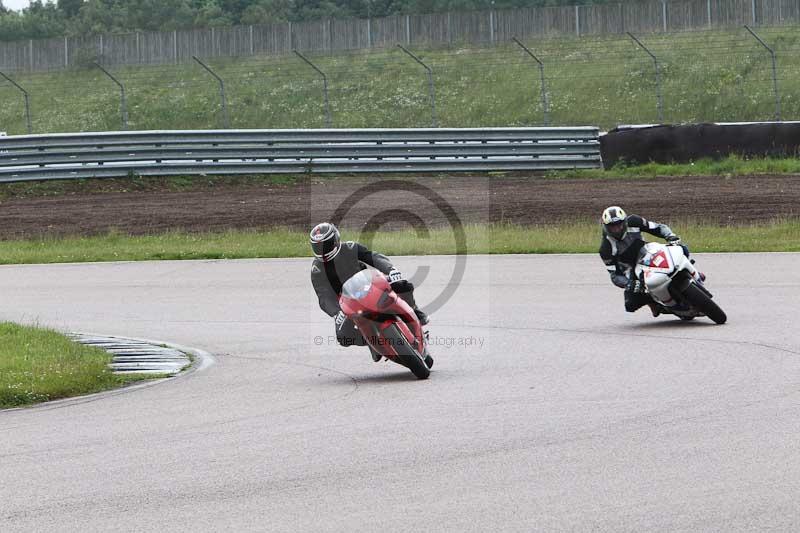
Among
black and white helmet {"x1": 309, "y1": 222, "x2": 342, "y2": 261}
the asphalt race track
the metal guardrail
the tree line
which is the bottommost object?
the asphalt race track

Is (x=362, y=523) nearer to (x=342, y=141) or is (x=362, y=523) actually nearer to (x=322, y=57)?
(x=342, y=141)

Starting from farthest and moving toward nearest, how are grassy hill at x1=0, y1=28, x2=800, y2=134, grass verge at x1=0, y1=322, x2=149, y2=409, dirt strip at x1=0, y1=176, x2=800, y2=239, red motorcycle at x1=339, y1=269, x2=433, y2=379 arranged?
grassy hill at x1=0, y1=28, x2=800, y2=134, dirt strip at x1=0, y1=176, x2=800, y2=239, red motorcycle at x1=339, y1=269, x2=433, y2=379, grass verge at x1=0, y1=322, x2=149, y2=409

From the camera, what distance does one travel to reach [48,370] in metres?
10.8

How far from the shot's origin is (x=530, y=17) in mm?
44906

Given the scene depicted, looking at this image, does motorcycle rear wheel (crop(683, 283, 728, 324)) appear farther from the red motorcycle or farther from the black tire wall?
the black tire wall

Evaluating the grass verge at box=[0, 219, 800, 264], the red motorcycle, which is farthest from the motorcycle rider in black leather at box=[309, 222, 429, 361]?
the grass verge at box=[0, 219, 800, 264]

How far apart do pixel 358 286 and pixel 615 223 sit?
13.4 ft

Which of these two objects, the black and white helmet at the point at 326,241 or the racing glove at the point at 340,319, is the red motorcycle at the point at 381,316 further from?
the black and white helmet at the point at 326,241

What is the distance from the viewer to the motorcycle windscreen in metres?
10.6

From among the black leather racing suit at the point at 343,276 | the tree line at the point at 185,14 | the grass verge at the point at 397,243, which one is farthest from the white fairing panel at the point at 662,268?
the tree line at the point at 185,14

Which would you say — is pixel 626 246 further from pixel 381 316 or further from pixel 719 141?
pixel 719 141

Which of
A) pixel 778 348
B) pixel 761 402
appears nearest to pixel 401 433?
pixel 761 402

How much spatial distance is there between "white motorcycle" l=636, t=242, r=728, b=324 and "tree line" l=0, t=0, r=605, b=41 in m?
56.7

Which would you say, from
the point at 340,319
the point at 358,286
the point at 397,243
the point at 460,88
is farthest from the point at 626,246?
the point at 460,88
